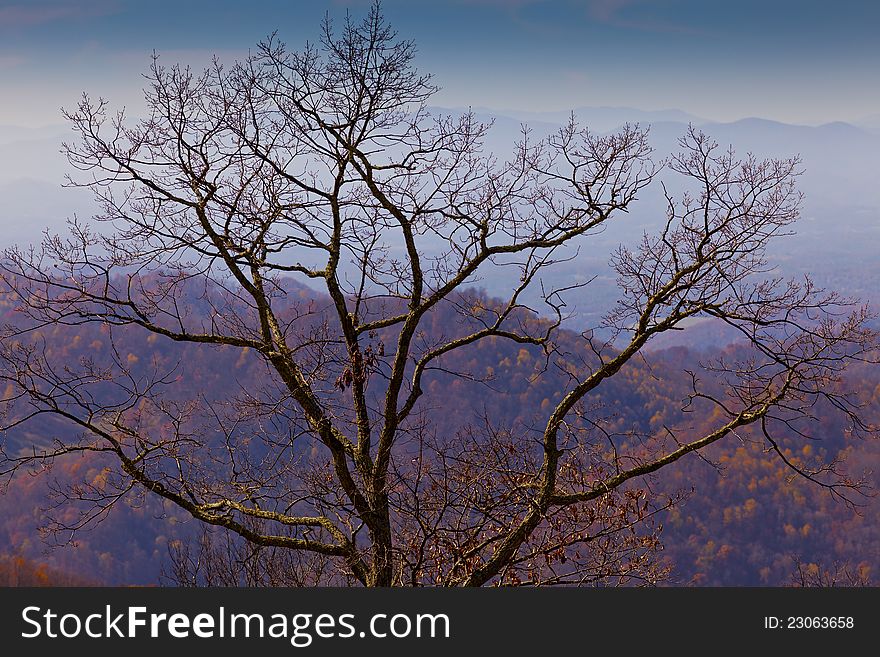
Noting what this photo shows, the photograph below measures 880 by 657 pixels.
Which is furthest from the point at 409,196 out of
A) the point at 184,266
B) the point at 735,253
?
the point at 735,253

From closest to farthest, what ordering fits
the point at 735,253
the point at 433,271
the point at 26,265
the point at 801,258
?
the point at 26,265 → the point at 735,253 → the point at 433,271 → the point at 801,258

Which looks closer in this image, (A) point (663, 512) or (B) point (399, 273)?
(B) point (399, 273)

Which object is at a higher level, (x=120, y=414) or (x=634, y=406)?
(x=634, y=406)

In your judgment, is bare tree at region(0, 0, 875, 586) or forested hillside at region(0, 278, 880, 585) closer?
bare tree at region(0, 0, 875, 586)

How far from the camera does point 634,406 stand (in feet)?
175

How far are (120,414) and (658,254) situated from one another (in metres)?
5.82

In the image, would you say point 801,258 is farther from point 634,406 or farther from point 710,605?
point 710,605

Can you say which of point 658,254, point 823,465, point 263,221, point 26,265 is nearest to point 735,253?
point 658,254

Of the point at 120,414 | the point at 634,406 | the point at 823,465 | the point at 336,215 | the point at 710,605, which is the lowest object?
the point at 710,605

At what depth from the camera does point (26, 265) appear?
7.50 m

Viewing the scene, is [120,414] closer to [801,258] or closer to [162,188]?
[162,188]

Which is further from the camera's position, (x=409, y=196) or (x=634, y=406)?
(x=634, y=406)

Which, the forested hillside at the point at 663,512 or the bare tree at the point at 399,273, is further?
the forested hillside at the point at 663,512

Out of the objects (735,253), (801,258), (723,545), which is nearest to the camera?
(735,253)
